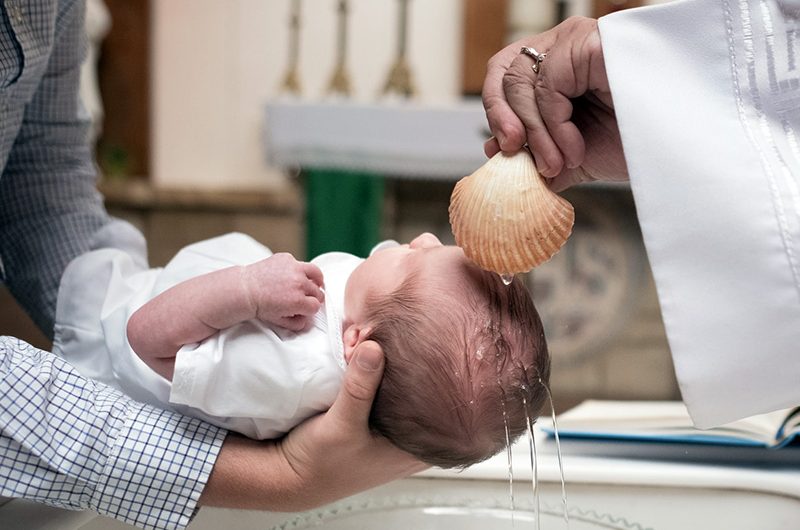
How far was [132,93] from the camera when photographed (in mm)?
3709

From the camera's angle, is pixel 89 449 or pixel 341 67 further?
pixel 341 67

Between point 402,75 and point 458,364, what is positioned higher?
point 458,364

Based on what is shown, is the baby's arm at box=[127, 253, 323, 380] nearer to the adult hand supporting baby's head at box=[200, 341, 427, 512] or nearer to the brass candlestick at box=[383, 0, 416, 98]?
the adult hand supporting baby's head at box=[200, 341, 427, 512]

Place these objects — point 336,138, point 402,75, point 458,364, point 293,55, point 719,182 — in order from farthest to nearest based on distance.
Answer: point 293,55
point 402,75
point 336,138
point 458,364
point 719,182

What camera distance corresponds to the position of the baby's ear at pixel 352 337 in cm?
93

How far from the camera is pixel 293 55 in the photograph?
360cm

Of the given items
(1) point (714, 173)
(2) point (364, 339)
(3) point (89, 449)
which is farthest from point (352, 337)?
(1) point (714, 173)

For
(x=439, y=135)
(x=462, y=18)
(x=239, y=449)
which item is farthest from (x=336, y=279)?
(x=462, y=18)

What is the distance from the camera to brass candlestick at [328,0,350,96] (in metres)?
3.52

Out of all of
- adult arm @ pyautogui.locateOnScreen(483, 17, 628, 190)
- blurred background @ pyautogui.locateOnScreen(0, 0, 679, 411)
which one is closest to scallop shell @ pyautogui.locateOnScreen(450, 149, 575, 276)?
adult arm @ pyautogui.locateOnScreen(483, 17, 628, 190)

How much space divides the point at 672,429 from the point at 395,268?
0.42 meters

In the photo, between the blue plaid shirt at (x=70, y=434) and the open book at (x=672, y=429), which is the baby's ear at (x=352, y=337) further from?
the open book at (x=672, y=429)

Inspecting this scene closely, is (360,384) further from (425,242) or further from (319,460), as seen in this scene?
(425,242)

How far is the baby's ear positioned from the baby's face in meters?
0.01
